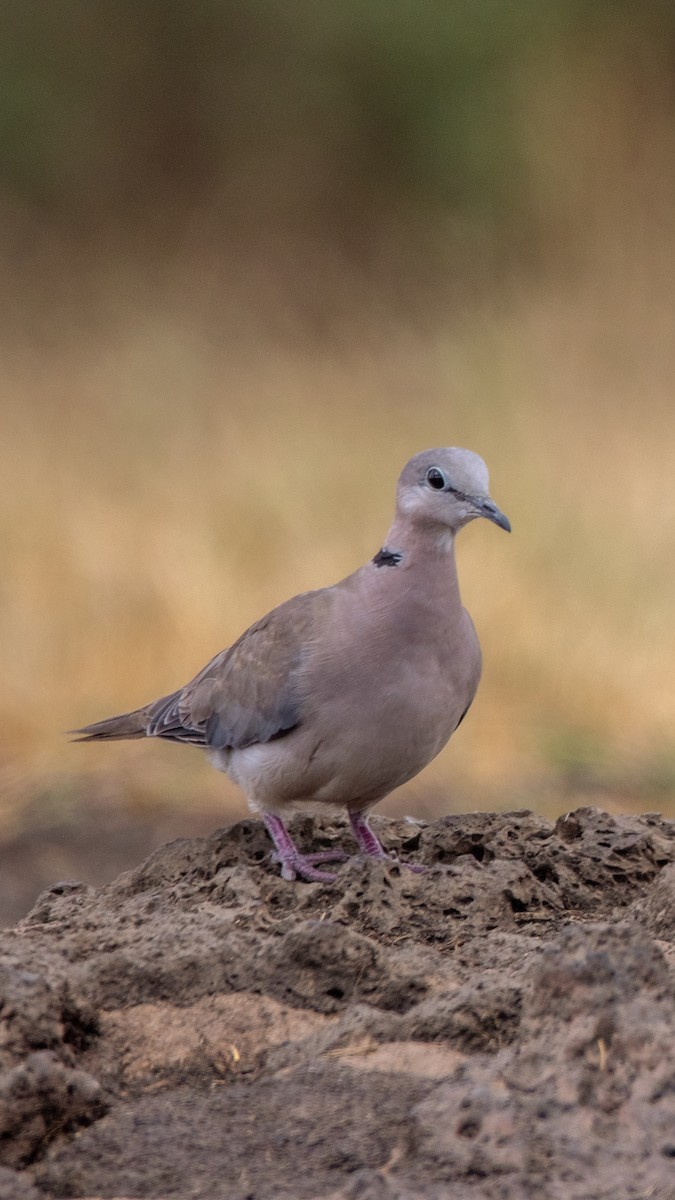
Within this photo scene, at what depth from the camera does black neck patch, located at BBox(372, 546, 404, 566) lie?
13.0ft

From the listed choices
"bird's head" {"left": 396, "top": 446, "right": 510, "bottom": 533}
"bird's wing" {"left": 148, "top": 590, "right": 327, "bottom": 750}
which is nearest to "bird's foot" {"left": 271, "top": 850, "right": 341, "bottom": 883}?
"bird's wing" {"left": 148, "top": 590, "right": 327, "bottom": 750}

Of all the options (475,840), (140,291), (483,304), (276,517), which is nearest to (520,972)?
(475,840)

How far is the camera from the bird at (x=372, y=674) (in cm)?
382

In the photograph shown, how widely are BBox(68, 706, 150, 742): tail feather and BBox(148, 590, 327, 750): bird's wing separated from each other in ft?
0.31

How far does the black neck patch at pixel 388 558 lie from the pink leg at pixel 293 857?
0.62m

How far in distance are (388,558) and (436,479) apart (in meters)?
0.21

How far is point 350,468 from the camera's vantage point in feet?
28.4

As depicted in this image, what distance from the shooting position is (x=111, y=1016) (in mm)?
2764

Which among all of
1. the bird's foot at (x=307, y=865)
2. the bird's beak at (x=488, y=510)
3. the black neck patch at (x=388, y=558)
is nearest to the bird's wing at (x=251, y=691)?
the black neck patch at (x=388, y=558)

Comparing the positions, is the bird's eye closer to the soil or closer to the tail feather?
the soil

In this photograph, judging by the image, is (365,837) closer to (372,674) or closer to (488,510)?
(372,674)

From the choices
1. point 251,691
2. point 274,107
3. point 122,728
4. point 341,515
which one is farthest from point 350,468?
point 251,691

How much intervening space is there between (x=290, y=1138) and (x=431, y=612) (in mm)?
1654

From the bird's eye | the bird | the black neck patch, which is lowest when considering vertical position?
the bird
